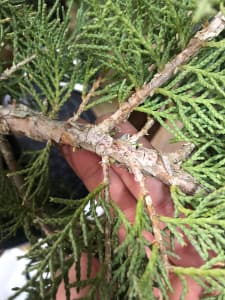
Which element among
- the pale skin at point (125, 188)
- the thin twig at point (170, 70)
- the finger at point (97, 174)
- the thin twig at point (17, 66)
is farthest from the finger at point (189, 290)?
the thin twig at point (17, 66)

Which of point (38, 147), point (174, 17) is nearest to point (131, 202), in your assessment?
point (174, 17)

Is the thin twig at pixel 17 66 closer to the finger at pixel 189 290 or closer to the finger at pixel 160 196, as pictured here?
the finger at pixel 160 196

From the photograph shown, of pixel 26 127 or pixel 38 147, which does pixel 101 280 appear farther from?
pixel 38 147

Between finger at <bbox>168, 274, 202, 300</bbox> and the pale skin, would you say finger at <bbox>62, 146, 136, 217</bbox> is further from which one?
finger at <bbox>168, 274, 202, 300</bbox>

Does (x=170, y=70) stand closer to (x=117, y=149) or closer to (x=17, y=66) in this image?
(x=117, y=149)

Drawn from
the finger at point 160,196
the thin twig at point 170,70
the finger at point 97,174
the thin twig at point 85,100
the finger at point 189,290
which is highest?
the thin twig at point 170,70

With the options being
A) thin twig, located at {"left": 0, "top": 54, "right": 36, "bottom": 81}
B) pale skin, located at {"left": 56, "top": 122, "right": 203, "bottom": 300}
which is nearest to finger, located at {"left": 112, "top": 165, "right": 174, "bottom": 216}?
pale skin, located at {"left": 56, "top": 122, "right": 203, "bottom": 300}

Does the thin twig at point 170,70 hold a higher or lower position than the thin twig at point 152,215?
higher
